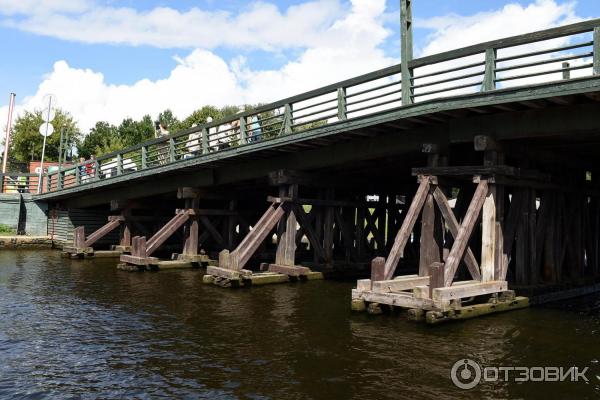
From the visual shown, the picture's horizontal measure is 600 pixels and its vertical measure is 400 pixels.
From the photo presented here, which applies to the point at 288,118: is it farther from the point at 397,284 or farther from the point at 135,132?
the point at 135,132

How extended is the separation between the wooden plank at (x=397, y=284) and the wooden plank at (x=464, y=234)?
1.18 metres

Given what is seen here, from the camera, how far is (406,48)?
465 inches

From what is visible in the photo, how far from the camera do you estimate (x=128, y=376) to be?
679cm

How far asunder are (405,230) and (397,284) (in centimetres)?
108

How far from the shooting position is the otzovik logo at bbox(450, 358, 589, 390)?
679 centimetres

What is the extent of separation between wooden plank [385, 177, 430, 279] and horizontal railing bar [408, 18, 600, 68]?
240 cm

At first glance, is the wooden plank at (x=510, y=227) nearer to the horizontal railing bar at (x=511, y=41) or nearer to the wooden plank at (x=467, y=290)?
the wooden plank at (x=467, y=290)

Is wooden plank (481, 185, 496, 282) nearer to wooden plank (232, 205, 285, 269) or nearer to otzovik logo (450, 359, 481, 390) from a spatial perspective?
otzovik logo (450, 359, 481, 390)

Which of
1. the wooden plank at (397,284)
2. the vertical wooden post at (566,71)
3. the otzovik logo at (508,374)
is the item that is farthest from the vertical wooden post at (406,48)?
the otzovik logo at (508,374)

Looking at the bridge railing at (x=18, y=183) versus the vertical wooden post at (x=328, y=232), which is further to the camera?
the bridge railing at (x=18, y=183)

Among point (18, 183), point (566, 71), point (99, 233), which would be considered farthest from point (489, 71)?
point (18, 183)

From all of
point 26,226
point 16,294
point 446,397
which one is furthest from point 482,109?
point 26,226

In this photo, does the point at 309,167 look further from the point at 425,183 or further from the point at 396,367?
the point at 396,367

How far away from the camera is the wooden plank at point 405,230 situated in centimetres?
1098
